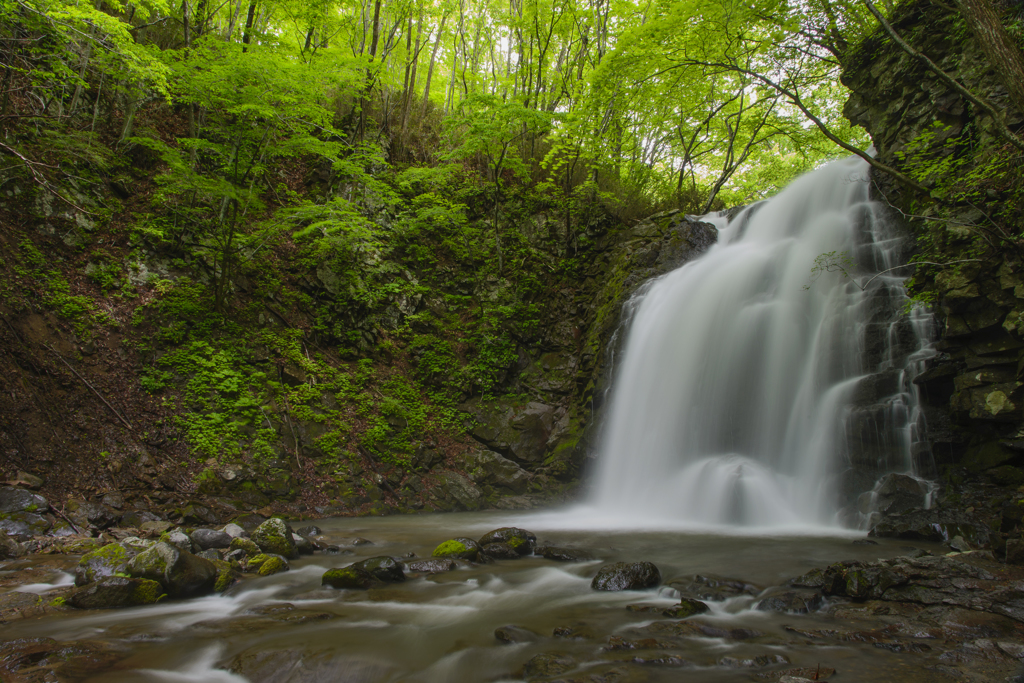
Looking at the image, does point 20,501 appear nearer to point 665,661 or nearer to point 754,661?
point 665,661

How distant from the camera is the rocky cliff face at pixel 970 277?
5.98 metres

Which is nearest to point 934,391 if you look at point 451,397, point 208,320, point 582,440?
point 582,440

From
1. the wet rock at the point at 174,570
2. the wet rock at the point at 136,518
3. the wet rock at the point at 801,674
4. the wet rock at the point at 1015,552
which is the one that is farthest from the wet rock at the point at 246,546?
the wet rock at the point at 1015,552

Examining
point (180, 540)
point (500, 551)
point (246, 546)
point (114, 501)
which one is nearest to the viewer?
point (180, 540)

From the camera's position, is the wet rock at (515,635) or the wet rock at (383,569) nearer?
the wet rock at (515,635)

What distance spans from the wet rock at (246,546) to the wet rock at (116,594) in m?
1.22

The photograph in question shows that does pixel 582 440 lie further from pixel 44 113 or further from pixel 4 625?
pixel 44 113

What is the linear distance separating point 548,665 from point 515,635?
648 mm

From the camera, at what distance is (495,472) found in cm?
1056

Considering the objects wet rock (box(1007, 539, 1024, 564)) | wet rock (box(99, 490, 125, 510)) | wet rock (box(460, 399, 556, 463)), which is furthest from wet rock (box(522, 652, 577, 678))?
wet rock (box(460, 399, 556, 463))

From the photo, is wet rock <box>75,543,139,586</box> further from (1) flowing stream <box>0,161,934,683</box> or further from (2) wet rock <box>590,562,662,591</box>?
(2) wet rock <box>590,562,662,591</box>

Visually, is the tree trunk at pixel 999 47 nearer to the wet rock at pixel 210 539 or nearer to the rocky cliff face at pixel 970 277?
the rocky cliff face at pixel 970 277

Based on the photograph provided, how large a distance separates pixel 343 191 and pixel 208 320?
19.0 ft

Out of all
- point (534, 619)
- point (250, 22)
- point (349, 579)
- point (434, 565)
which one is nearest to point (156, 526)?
point (349, 579)
